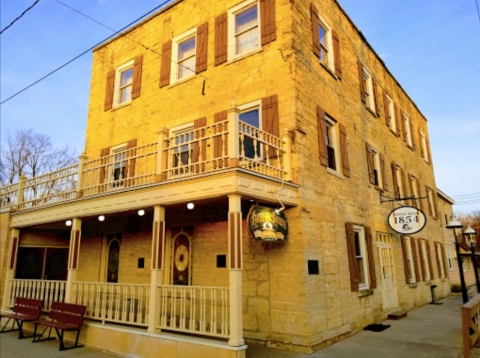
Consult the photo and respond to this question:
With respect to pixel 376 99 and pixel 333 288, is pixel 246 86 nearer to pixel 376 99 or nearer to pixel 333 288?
pixel 333 288

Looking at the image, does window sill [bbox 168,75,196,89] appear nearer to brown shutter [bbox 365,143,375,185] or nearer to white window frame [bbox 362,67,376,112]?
brown shutter [bbox 365,143,375,185]

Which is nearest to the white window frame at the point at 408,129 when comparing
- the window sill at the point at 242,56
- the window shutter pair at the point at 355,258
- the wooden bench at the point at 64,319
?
the window shutter pair at the point at 355,258

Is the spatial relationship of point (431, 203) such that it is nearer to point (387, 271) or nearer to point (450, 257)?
point (450, 257)

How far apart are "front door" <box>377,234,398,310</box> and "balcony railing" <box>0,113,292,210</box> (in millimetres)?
6041

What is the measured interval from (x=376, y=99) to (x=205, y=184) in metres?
10.4

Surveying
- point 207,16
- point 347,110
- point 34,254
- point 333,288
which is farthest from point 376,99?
point 34,254

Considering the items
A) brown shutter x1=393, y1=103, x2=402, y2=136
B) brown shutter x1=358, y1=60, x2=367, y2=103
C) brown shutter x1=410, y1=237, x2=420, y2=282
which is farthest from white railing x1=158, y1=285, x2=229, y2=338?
brown shutter x1=393, y1=103, x2=402, y2=136

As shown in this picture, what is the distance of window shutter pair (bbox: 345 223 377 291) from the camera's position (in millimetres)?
9320

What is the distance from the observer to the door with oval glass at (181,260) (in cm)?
957

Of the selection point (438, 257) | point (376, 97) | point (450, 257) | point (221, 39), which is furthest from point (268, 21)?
point (450, 257)

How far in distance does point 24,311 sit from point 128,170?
5.15m

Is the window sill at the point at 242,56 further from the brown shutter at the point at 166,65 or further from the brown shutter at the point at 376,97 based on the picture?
the brown shutter at the point at 376,97

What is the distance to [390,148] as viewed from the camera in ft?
49.1

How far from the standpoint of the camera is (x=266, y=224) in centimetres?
700
